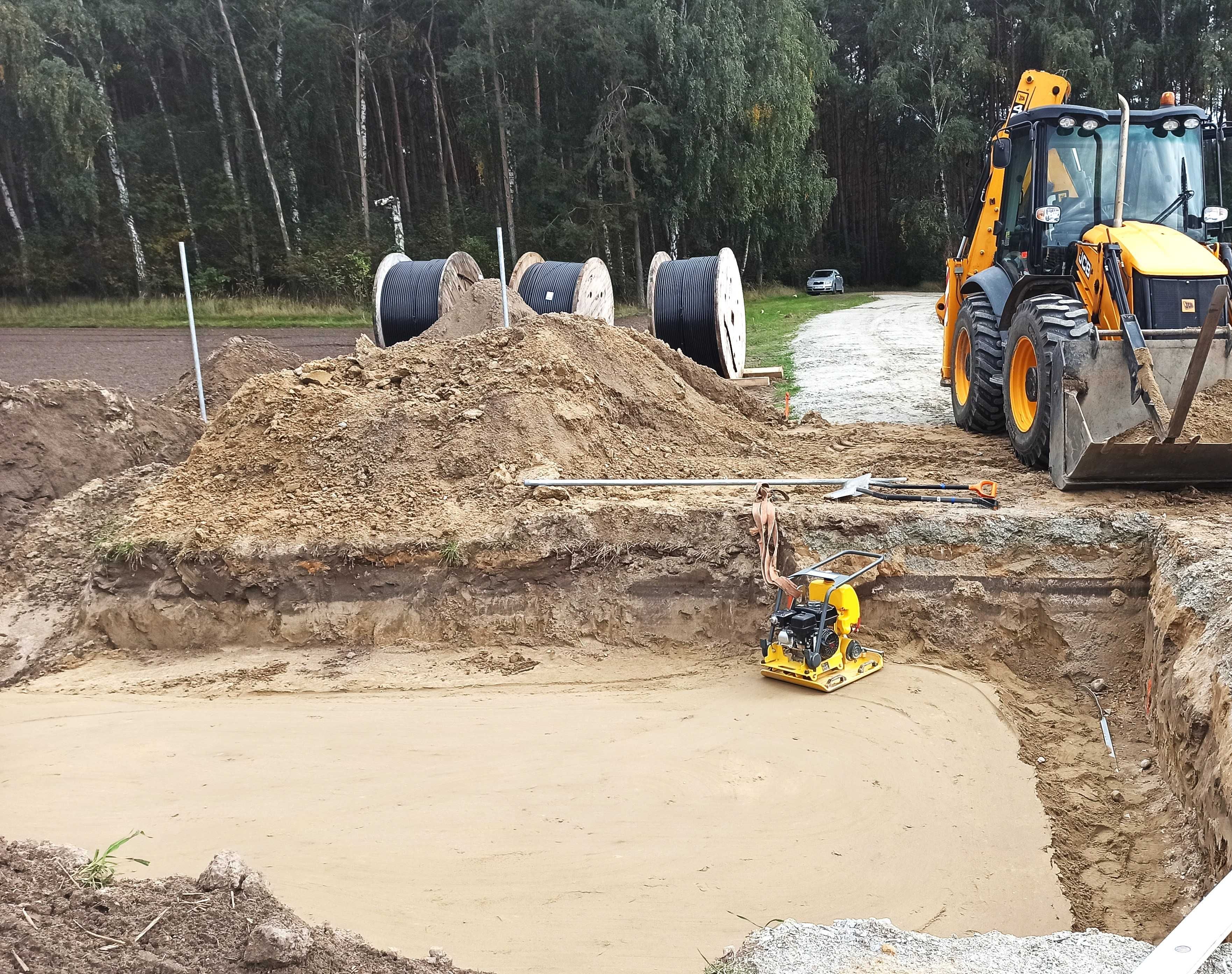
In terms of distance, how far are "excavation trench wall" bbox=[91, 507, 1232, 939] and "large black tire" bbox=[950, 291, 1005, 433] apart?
2589 millimetres

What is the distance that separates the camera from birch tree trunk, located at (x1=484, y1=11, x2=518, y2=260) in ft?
97.9

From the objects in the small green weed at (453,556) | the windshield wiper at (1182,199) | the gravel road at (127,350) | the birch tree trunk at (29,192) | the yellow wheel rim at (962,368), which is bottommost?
the small green weed at (453,556)

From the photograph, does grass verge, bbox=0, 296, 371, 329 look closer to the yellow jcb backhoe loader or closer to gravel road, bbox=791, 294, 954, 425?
gravel road, bbox=791, 294, 954, 425

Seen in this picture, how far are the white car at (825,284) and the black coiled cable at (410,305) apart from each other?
83.6 ft

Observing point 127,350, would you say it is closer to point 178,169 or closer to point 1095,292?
point 178,169

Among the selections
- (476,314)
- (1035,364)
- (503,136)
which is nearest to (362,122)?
(503,136)

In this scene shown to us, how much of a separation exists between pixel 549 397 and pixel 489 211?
89.3 ft

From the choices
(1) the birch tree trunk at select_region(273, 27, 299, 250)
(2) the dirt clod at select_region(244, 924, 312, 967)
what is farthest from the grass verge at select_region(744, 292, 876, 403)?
(1) the birch tree trunk at select_region(273, 27, 299, 250)

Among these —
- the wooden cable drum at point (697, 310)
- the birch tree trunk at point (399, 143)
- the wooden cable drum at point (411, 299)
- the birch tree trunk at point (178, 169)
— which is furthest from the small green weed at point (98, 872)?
the birch tree trunk at point (399, 143)

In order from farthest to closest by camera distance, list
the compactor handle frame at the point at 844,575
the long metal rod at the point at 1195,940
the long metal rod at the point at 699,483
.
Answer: the long metal rod at the point at 699,483 < the compactor handle frame at the point at 844,575 < the long metal rod at the point at 1195,940

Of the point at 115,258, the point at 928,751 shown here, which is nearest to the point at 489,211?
the point at 115,258

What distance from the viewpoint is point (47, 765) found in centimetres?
509

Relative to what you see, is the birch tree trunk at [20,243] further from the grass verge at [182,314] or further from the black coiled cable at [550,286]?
the black coiled cable at [550,286]

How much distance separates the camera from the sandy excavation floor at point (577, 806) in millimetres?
3756
